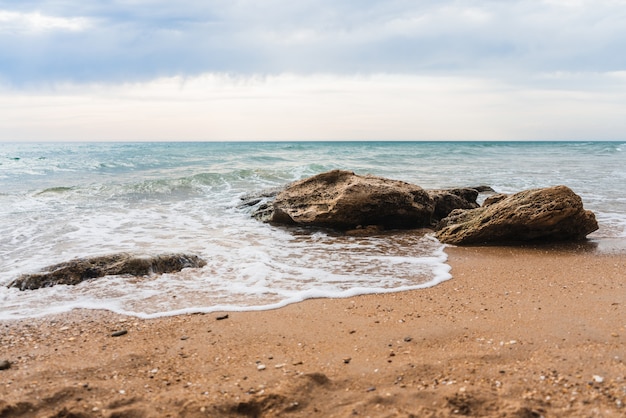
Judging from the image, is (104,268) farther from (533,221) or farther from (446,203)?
(446,203)

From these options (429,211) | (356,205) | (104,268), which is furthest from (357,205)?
(104,268)

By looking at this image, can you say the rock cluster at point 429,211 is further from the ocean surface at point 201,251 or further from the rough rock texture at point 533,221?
the ocean surface at point 201,251

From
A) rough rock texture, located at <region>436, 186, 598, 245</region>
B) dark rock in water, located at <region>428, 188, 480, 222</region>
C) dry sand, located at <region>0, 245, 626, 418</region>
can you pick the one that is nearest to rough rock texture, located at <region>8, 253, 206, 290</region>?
dry sand, located at <region>0, 245, 626, 418</region>

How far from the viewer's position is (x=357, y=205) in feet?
27.9

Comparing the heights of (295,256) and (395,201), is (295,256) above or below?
below

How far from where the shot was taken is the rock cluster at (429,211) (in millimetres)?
7074

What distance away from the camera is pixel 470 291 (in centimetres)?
490


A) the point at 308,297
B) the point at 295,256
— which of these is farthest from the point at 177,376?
the point at 295,256

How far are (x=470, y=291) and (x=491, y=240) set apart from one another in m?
2.67

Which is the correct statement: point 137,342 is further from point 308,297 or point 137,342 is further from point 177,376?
point 308,297

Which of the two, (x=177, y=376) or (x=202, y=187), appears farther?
(x=202, y=187)

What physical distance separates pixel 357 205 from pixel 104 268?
174 inches

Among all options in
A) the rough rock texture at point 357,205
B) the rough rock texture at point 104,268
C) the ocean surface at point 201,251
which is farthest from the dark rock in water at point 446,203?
the rough rock texture at point 104,268

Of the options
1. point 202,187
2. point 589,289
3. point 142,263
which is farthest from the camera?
point 202,187
